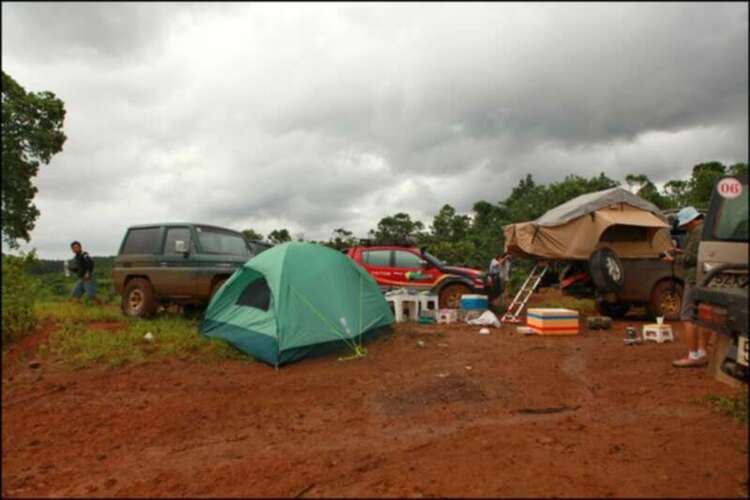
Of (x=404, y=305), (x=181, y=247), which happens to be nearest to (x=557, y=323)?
(x=404, y=305)

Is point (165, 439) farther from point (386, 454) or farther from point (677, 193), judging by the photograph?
point (677, 193)

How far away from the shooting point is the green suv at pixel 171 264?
8.87 meters

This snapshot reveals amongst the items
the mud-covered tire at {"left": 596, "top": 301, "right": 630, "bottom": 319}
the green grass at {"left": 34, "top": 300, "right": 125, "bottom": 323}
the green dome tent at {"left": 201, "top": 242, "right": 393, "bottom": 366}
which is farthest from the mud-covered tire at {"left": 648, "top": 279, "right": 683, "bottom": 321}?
the green grass at {"left": 34, "top": 300, "right": 125, "bottom": 323}

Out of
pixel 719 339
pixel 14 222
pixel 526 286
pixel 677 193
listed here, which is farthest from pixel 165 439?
pixel 677 193

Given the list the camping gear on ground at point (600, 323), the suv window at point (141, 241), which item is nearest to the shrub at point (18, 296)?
the suv window at point (141, 241)

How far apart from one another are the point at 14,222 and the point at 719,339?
513 cm

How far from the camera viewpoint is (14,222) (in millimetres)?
2900

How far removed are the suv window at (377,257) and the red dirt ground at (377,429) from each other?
5.11 m

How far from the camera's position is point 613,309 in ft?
35.0

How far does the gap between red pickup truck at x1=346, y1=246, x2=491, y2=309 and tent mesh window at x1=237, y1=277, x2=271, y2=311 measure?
173 inches

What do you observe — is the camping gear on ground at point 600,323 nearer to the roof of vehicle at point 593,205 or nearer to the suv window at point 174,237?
the roof of vehicle at point 593,205

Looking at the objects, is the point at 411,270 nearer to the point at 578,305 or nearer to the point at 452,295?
the point at 452,295

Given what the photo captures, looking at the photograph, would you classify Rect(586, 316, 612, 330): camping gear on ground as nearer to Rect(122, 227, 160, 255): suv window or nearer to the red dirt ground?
the red dirt ground

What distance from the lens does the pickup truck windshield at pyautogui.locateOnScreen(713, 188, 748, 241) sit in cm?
423
